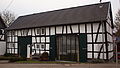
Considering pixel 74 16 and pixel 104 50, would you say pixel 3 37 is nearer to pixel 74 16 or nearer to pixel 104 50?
pixel 74 16

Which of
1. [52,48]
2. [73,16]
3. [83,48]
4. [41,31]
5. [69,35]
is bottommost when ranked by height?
[52,48]

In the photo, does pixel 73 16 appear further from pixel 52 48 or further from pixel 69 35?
pixel 52 48

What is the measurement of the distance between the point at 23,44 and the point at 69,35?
297 inches

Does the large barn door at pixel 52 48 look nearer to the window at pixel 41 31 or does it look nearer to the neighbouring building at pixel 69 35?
the neighbouring building at pixel 69 35

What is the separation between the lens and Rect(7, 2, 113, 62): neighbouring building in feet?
60.1

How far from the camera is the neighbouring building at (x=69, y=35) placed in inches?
722

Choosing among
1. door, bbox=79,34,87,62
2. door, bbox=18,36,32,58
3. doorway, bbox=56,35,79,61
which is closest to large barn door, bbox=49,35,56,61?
doorway, bbox=56,35,79,61

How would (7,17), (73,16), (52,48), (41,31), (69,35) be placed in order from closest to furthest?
(69,35)
(52,48)
(73,16)
(41,31)
(7,17)

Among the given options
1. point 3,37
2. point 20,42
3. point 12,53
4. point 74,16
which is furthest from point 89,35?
point 3,37

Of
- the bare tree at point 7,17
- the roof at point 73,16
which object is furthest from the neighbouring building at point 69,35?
the bare tree at point 7,17

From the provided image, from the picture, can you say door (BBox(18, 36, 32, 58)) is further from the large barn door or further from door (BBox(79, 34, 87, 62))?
door (BBox(79, 34, 87, 62))

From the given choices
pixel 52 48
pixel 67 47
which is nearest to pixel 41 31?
pixel 52 48

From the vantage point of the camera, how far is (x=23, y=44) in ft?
81.6

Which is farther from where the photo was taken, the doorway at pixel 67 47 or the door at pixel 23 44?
the door at pixel 23 44
